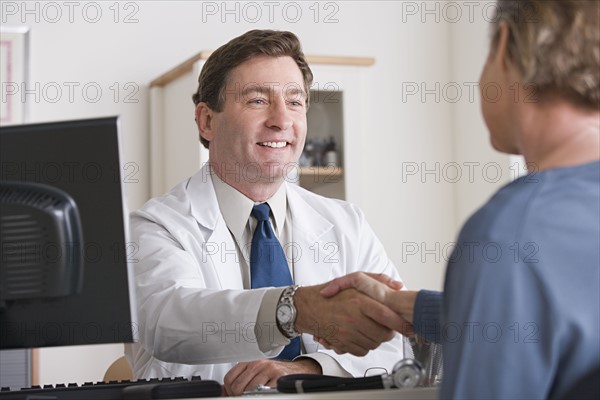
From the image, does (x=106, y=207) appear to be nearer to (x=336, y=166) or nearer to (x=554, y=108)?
(x=554, y=108)

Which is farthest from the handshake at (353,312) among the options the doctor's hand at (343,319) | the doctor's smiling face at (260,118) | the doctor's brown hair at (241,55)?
the doctor's brown hair at (241,55)

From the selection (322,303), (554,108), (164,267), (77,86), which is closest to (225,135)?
(164,267)

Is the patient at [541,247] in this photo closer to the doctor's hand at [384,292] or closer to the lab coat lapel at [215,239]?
the doctor's hand at [384,292]

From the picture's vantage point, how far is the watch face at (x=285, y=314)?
1.59 m

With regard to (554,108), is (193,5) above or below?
above

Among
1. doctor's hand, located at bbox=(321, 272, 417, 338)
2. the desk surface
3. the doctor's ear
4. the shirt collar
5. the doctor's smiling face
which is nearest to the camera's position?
the desk surface

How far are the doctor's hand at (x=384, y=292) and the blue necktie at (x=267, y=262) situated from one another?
0.47 m

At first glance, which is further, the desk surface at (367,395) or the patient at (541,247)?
the desk surface at (367,395)

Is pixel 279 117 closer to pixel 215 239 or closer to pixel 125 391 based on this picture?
pixel 215 239

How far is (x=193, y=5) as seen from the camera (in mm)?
3986

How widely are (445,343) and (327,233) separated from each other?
1.28 meters

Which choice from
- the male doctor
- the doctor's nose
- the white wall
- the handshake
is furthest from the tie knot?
the white wall

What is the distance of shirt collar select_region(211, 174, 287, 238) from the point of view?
7.07ft

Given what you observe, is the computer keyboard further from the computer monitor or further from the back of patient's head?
the back of patient's head
